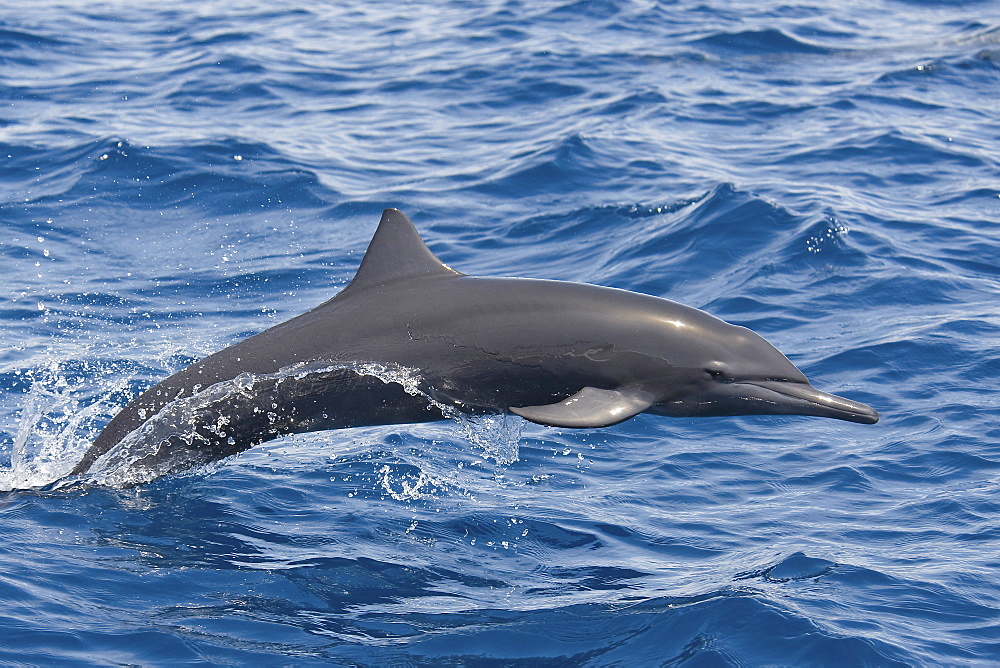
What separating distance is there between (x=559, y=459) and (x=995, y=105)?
13310 mm

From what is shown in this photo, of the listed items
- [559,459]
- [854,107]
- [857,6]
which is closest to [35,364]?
[559,459]

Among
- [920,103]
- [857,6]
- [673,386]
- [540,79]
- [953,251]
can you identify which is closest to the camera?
[673,386]

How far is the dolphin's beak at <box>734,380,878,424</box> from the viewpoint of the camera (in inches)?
315

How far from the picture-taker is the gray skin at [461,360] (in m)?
7.91

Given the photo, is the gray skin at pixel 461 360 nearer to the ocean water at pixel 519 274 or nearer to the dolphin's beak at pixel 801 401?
the dolphin's beak at pixel 801 401

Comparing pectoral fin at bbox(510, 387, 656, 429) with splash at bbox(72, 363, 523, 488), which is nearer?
pectoral fin at bbox(510, 387, 656, 429)

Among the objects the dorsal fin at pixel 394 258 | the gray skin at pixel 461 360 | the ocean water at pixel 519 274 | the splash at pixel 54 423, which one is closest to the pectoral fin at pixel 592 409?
the gray skin at pixel 461 360

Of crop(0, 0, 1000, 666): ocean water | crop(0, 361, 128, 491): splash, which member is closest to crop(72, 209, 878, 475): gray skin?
crop(0, 0, 1000, 666): ocean water

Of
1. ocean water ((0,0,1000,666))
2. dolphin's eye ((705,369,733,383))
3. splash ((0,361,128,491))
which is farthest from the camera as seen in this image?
splash ((0,361,128,491))

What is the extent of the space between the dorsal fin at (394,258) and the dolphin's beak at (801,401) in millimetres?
2171

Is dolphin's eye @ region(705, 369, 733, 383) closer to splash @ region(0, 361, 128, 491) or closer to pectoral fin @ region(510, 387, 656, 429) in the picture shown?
pectoral fin @ region(510, 387, 656, 429)

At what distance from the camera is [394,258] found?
8.12 metres

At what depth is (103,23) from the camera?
84.4ft

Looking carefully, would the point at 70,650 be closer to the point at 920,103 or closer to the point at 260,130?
the point at 260,130
